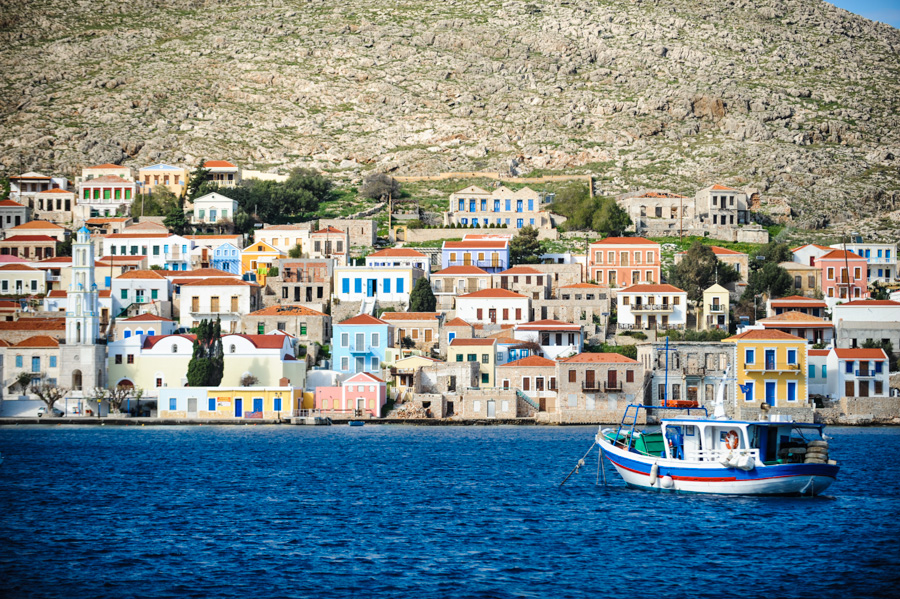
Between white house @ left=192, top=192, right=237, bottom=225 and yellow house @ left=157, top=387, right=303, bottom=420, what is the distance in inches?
1475

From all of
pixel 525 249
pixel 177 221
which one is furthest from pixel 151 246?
pixel 525 249

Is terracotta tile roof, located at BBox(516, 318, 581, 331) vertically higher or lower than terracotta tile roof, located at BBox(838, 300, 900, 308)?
lower

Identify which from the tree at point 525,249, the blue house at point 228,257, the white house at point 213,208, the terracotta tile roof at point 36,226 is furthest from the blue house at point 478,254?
the terracotta tile roof at point 36,226

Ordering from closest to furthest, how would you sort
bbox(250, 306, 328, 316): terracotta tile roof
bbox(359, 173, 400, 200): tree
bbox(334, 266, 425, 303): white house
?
bbox(250, 306, 328, 316): terracotta tile roof, bbox(334, 266, 425, 303): white house, bbox(359, 173, 400, 200): tree

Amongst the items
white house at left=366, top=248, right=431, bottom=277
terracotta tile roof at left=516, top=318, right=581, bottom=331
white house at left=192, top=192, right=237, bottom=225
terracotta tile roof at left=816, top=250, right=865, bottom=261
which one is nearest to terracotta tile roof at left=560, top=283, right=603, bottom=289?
terracotta tile roof at left=516, top=318, right=581, bottom=331

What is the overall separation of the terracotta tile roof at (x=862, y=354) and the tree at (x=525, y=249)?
98.2 ft

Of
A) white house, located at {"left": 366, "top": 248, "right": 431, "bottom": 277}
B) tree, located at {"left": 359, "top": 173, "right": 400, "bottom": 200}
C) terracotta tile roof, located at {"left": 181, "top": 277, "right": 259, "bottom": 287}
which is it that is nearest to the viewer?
terracotta tile roof, located at {"left": 181, "top": 277, "right": 259, "bottom": 287}

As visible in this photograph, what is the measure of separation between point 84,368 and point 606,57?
10890cm

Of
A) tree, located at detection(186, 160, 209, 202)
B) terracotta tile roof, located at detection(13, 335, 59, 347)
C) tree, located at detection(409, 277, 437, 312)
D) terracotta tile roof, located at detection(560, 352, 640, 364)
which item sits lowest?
terracotta tile roof, located at detection(560, 352, 640, 364)

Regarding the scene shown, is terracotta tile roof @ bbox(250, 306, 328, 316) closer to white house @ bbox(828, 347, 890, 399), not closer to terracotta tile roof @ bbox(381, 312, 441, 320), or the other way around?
terracotta tile roof @ bbox(381, 312, 441, 320)

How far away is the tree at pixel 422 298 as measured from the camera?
8306 centimetres

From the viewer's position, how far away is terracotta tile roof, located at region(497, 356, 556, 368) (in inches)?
2817

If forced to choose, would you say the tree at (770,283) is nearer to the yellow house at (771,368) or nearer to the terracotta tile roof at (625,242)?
the terracotta tile roof at (625,242)

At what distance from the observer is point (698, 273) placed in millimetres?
86500
